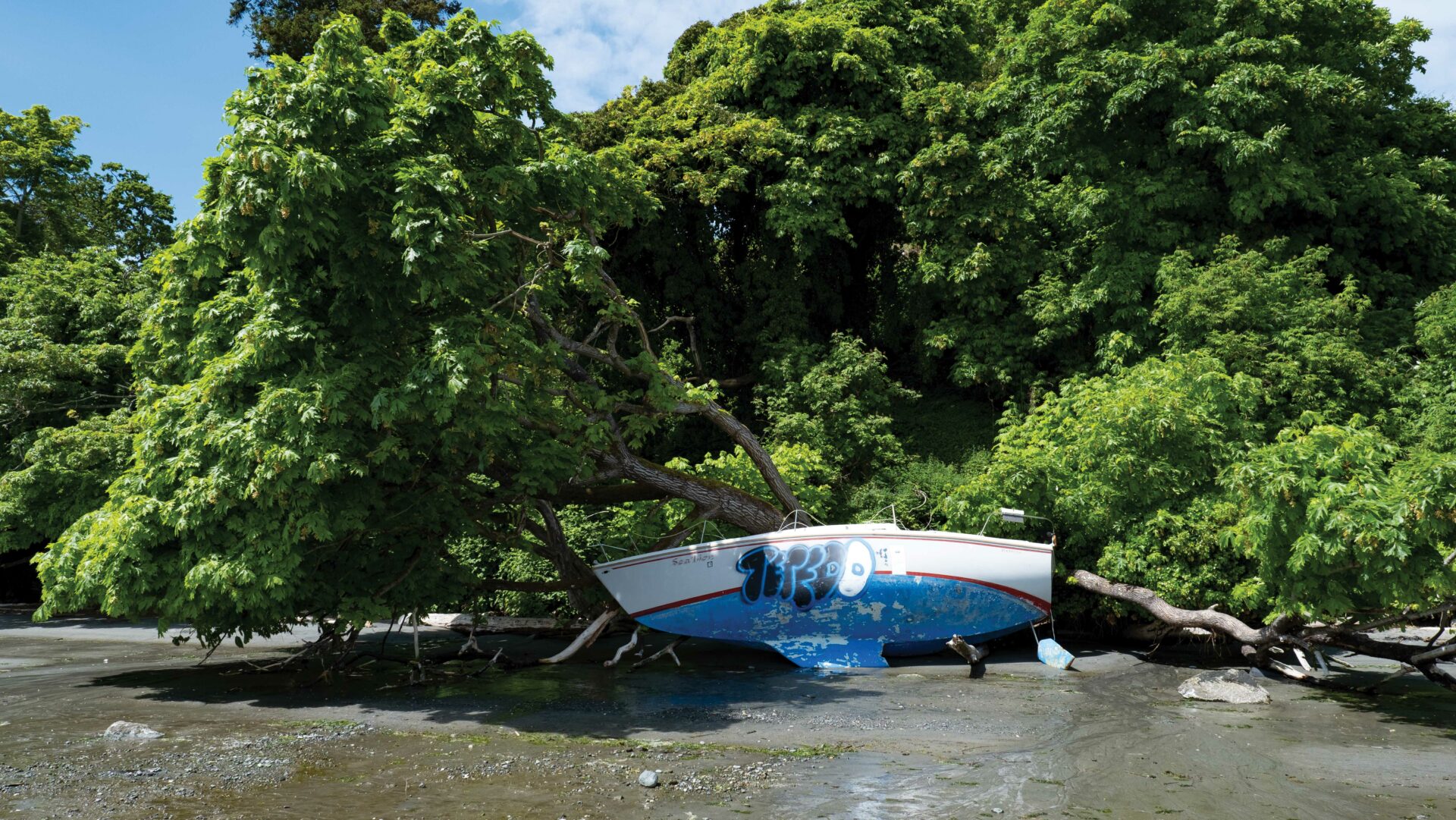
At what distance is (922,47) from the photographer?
87.2 feet

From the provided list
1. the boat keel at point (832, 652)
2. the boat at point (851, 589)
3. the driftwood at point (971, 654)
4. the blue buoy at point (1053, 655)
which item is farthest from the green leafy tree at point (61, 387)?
the blue buoy at point (1053, 655)

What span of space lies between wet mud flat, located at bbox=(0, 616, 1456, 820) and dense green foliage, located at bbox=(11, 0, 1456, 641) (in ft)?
4.63

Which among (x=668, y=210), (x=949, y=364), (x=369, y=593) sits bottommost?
(x=369, y=593)

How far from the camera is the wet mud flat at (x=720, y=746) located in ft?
26.2

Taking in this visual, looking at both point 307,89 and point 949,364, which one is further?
point 949,364

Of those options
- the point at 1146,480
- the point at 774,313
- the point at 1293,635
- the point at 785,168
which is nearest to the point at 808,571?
the point at 1146,480

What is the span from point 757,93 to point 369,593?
17.2m

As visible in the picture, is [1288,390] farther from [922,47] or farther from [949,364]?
[922,47]

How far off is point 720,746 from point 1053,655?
7570 millimetres

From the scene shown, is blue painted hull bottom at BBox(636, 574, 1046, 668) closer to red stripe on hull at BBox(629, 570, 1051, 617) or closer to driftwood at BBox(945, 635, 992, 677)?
red stripe on hull at BBox(629, 570, 1051, 617)

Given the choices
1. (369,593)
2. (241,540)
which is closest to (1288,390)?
(369,593)

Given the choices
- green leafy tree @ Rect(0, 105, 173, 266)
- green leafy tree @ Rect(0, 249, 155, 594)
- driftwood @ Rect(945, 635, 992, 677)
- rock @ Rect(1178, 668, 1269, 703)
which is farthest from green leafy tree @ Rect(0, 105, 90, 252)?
rock @ Rect(1178, 668, 1269, 703)

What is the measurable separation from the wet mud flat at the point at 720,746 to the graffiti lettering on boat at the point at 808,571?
1233mm

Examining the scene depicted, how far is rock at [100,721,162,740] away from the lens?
10.4m
